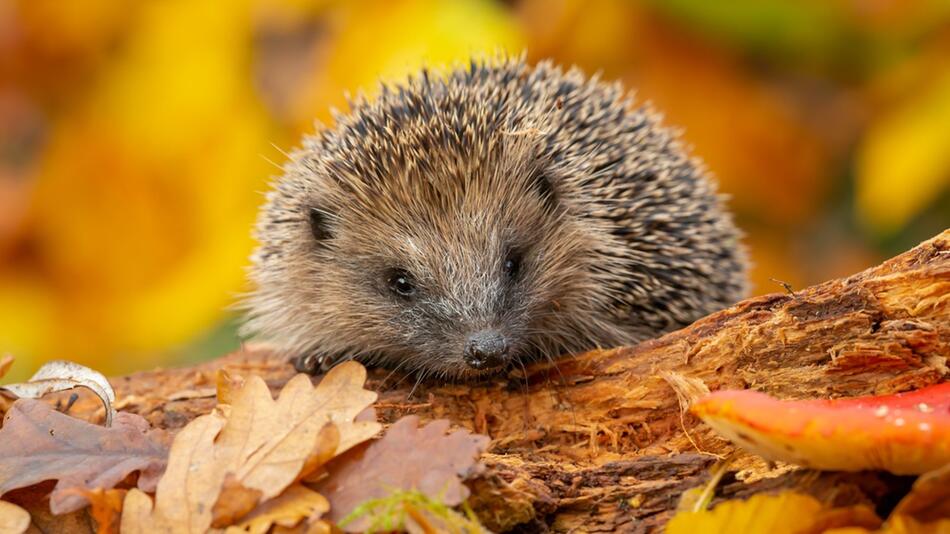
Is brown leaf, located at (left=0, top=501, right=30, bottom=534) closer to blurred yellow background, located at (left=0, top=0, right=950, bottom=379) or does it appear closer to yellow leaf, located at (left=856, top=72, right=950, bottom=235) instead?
blurred yellow background, located at (left=0, top=0, right=950, bottom=379)

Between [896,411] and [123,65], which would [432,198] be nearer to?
[896,411]

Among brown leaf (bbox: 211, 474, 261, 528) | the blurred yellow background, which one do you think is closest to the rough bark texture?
brown leaf (bbox: 211, 474, 261, 528)

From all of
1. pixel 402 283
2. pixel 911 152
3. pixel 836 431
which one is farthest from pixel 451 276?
pixel 911 152

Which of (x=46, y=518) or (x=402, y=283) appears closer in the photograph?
(x=46, y=518)

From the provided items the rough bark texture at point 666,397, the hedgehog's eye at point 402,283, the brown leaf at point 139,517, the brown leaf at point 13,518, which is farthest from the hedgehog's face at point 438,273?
the brown leaf at point 13,518

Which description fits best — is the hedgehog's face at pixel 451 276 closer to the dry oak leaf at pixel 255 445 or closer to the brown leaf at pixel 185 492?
the dry oak leaf at pixel 255 445

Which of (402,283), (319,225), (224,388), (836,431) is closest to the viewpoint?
(836,431)

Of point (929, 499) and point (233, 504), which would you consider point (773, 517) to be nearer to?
point (929, 499)
